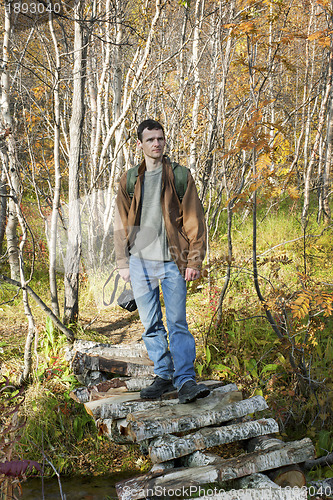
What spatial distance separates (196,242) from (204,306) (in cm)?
252

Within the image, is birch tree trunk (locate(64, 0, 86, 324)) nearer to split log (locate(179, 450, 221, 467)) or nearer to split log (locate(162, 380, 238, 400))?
split log (locate(162, 380, 238, 400))

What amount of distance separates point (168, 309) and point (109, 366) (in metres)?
1.36

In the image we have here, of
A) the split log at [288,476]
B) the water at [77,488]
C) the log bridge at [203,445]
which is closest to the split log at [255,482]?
the log bridge at [203,445]

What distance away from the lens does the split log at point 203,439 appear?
2467 millimetres

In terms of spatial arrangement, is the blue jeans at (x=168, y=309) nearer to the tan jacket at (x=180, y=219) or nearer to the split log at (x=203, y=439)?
the tan jacket at (x=180, y=219)

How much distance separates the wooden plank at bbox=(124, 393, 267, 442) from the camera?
2.61m

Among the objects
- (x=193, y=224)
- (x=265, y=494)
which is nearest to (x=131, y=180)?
(x=193, y=224)

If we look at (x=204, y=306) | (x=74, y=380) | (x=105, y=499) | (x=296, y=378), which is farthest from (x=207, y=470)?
(x=204, y=306)

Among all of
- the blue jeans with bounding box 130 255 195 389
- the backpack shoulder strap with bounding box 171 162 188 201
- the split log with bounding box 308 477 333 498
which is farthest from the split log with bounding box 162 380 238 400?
the backpack shoulder strap with bounding box 171 162 188 201

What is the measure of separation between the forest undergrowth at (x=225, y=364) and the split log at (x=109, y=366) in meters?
0.30

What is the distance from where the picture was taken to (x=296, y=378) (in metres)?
3.75

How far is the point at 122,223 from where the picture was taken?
3.02 metres

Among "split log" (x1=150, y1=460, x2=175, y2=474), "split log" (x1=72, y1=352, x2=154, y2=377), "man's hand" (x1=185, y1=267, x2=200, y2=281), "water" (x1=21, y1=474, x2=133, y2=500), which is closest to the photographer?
"split log" (x1=150, y1=460, x2=175, y2=474)

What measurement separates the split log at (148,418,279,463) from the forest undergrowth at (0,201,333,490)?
0.75 meters
